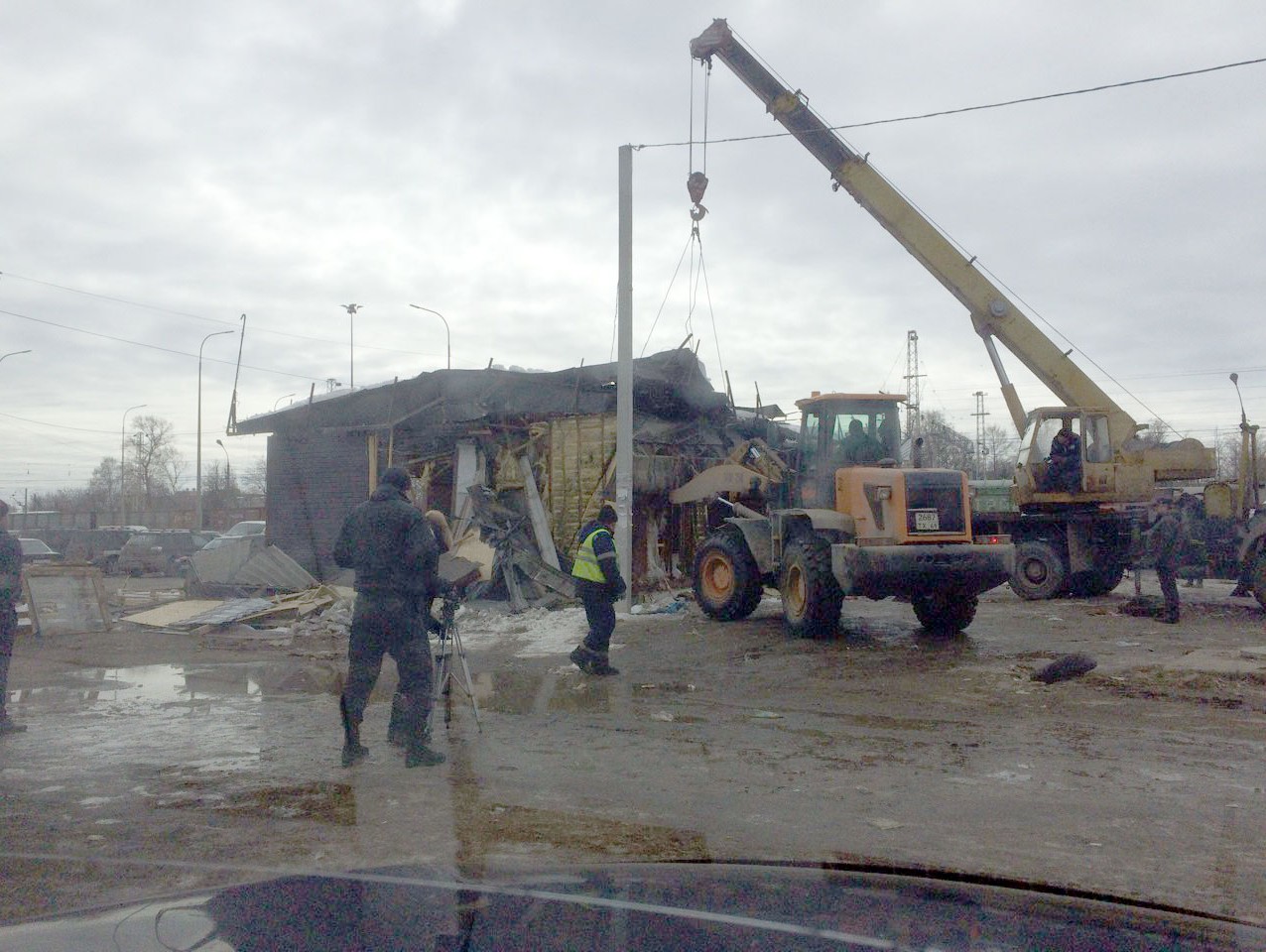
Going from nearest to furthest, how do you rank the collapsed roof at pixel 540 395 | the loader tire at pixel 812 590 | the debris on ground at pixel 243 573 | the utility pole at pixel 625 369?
the loader tire at pixel 812 590 < the utility pole at pixel 625 369 < the collapsed roof at pixel 540 395 < the debris on ground at pixel 243 573

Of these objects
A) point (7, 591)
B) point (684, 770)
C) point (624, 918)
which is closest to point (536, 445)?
point (7, 591)

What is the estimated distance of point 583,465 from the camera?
1695cm

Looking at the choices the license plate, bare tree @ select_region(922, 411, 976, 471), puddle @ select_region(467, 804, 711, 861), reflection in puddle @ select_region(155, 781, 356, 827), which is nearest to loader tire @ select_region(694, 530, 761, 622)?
the license plate

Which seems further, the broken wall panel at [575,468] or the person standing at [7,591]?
the broken wall panel at [575,468]

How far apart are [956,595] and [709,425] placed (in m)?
7.68

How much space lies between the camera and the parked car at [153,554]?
1222 inches

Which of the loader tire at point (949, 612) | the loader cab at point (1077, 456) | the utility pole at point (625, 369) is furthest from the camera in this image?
the loader cab at point (1077, 456)

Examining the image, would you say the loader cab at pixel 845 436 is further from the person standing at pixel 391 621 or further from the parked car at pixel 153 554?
the parked car at pixel 153 554

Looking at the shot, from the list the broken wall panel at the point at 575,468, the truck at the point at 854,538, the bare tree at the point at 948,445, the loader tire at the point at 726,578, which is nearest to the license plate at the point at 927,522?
the truck at the point at 854,538

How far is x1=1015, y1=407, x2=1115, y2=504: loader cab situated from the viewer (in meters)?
15.5

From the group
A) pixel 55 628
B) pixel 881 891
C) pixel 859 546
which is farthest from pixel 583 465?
pixel 881 891

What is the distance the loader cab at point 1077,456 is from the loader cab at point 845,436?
4465 mm

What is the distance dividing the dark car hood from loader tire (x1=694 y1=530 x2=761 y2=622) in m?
10.7

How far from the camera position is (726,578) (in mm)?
13539
